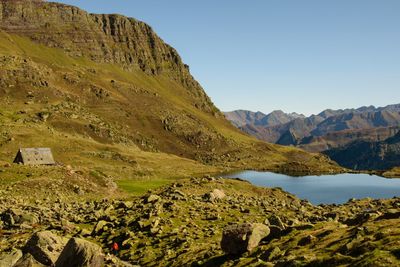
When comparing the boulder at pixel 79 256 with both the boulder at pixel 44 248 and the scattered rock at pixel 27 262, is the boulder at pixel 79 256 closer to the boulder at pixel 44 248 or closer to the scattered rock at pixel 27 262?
the boulder at pixel 44 248

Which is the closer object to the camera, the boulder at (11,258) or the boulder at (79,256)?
the boulder at (79,256)

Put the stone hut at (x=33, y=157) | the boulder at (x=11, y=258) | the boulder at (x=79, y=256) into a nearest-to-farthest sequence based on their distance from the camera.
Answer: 1. the boulder at (x=79, y=256)
2. the boulder at (x=11, y=258)
3. the stone hut at (x=33, y=157)

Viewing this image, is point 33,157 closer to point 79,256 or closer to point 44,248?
point 44,248

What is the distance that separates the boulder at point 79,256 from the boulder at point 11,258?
3.03m

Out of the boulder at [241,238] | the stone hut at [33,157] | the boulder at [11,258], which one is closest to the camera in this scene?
the boulder at [241,238]

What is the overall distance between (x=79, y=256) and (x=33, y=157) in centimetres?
7711

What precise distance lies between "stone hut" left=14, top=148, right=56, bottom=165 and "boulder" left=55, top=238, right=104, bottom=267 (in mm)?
73615

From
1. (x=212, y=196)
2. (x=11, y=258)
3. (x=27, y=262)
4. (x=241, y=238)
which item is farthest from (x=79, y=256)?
(x=212, y=196)

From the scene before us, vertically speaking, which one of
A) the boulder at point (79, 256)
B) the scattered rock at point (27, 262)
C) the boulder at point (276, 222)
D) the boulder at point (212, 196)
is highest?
the boulder at point (276, 222)

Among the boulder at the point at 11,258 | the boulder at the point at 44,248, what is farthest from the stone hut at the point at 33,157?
the boulder at the point at 11,258

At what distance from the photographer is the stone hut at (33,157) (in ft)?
311

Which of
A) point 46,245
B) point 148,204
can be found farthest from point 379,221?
point 148,204

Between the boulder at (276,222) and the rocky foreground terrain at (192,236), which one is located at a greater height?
the boulder at (276,222)

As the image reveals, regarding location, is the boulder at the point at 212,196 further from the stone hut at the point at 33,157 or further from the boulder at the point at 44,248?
the stone hut at the point at 33,157
